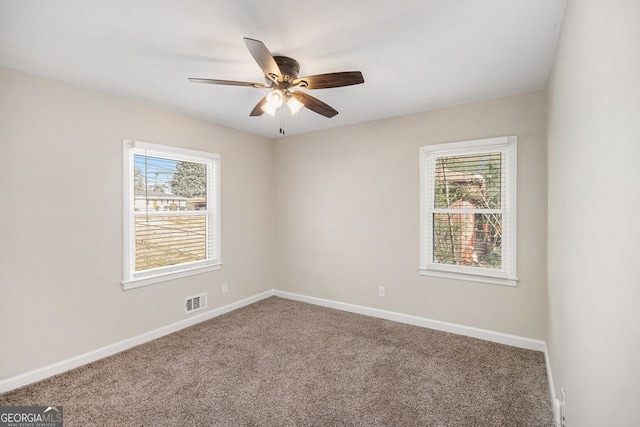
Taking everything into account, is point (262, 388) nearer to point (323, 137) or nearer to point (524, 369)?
point (524, 369)

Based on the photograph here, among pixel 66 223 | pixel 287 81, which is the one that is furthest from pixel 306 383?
pixel 66 223

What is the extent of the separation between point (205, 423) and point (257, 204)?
3.01 metres

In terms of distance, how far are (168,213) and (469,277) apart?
341 centimetres

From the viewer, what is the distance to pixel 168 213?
3.47 meters

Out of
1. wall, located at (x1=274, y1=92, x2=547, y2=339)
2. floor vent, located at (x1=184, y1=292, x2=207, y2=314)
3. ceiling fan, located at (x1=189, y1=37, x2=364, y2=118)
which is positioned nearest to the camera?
ceiling fan, located at (x1=189, y1=37, x2=364, y2=118)

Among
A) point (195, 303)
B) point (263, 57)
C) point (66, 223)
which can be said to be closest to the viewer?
point (263, 57)

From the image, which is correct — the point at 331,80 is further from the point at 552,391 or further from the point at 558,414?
the point at 552,391

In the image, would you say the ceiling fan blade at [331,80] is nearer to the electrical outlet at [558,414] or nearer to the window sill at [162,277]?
the electrical outlet at [558,414]

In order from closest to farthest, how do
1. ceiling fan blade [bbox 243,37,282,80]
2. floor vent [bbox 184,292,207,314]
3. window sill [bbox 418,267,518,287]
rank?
ceiling fan blade [bbox 243,37,282,80] < window sill [bbox 418,267,518,287] < floor vent [bbox 184,292,207,314]

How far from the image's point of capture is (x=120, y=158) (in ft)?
9.91

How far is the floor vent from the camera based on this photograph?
3.65m

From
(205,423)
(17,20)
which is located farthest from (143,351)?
(17,20)

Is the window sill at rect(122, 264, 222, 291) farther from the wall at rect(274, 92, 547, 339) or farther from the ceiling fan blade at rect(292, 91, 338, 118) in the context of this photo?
the ceiling fan blade at rect(292, 91, 338, 118)

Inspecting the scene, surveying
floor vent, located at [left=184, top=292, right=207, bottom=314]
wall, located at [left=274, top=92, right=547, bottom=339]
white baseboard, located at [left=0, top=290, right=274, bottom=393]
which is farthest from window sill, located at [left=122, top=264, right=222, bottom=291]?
wall, located at [left=274, top=92, right=547, bottom=339]
